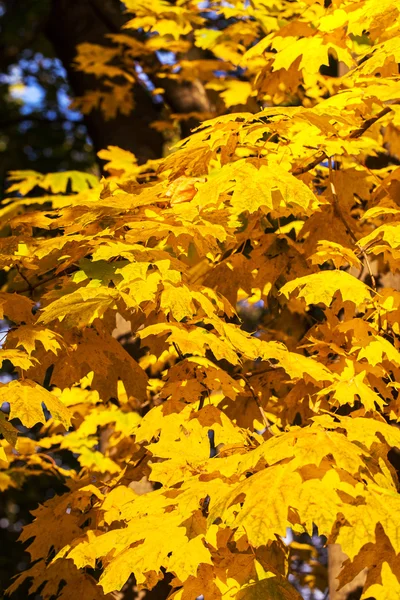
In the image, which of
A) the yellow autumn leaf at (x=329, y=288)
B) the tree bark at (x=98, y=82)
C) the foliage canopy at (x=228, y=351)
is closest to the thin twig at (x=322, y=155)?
the foliage canopy at (x=228, y=351)

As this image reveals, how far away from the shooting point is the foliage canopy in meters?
1.96

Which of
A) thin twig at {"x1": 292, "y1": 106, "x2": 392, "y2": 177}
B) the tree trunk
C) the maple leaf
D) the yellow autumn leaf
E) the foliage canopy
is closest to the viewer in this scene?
the foliage canopy

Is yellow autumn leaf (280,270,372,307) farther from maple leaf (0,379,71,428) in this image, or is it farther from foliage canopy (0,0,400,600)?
maple leaf (0,379,71,428)

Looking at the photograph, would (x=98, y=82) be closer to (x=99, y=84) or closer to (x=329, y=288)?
(x=99, y=84)

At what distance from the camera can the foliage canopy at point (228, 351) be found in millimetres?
1958

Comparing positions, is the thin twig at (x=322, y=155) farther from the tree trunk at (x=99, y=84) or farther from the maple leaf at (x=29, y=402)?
the tree trunk at (x=99, y=84)

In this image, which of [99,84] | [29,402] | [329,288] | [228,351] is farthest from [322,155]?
[99,84]

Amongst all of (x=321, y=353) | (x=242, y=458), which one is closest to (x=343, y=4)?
(x=321, y=353)

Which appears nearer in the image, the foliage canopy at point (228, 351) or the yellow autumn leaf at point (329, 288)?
the foliage canopy at point (228, 351)

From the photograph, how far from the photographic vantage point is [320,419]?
81.5 inches

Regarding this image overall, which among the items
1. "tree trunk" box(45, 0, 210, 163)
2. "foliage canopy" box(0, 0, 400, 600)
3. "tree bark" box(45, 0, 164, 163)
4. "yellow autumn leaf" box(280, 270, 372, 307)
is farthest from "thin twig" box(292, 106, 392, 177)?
"tree bark" box(45, 0, 164, 163)

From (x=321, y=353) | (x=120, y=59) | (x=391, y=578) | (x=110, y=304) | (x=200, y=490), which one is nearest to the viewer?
(x=391, y=578)

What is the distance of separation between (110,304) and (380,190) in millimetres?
1603

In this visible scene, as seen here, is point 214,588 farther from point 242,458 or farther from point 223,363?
point 223,363
